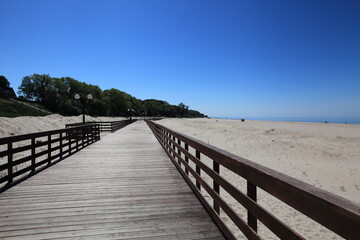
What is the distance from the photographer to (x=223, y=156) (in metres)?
2.71

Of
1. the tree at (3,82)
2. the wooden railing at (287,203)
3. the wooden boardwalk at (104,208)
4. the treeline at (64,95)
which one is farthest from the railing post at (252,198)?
the tree at (3,82)

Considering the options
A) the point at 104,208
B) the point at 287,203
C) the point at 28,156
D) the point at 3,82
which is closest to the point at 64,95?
the point at 3,82

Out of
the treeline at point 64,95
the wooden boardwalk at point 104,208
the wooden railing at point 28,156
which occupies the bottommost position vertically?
the wooden boardwalk at point 104,208

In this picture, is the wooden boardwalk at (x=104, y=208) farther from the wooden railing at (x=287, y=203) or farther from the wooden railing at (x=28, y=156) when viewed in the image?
the wooden railing at (x=287, y=203)

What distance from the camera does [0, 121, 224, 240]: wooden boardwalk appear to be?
8.91 ft

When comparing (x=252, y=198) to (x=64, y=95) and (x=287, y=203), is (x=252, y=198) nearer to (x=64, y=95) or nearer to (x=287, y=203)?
(x=287, y=203)

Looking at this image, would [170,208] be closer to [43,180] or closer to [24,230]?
[24,230]

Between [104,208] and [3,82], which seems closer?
[104,208]

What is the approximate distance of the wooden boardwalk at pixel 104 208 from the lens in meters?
2.72

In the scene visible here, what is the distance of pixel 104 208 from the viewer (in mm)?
3430

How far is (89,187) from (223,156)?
10.8ft

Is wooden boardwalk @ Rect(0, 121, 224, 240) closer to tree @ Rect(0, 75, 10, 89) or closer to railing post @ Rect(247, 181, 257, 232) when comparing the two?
railing post @ Rect(247, 181, 257, 232)

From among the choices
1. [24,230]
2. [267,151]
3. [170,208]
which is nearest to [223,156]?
[170,208]

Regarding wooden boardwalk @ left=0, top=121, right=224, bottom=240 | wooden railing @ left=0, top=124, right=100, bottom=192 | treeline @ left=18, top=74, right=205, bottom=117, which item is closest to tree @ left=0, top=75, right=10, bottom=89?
treeline @ left=18, top=74, right=205, bottom=117
